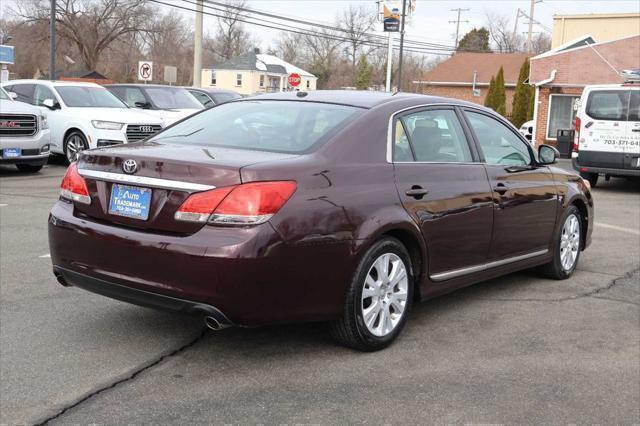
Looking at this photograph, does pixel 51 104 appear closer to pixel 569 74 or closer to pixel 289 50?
pixel 569 74

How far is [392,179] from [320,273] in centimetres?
87

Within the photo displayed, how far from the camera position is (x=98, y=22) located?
225 feet

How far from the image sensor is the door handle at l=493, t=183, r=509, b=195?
558 centimetres

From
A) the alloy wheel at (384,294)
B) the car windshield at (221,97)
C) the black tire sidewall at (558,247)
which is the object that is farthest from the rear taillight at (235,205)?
the car windshield at (221,97)

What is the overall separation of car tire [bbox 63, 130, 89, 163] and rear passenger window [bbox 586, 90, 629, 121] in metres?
9.95

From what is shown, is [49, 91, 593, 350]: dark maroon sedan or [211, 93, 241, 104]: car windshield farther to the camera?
[211, 93, 241, 104]: car windshield

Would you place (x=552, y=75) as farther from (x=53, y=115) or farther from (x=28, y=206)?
(x=28, y=206)

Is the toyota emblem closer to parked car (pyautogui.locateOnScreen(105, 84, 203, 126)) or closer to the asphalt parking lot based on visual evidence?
the asphalt parking lot

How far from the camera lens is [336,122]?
4.70m

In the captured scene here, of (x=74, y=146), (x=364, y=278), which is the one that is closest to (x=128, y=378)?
(x=364, y=278)

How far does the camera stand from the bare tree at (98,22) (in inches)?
2655

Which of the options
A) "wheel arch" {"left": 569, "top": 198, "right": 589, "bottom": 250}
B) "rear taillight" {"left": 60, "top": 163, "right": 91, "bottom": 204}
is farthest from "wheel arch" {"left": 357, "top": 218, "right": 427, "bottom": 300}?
"wheel arch" {"left": 569, "top": 198, "right": 589, "bottom": 250}

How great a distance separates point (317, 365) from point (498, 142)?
102 inches

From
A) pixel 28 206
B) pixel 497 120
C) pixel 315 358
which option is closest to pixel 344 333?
pixel 315 358
